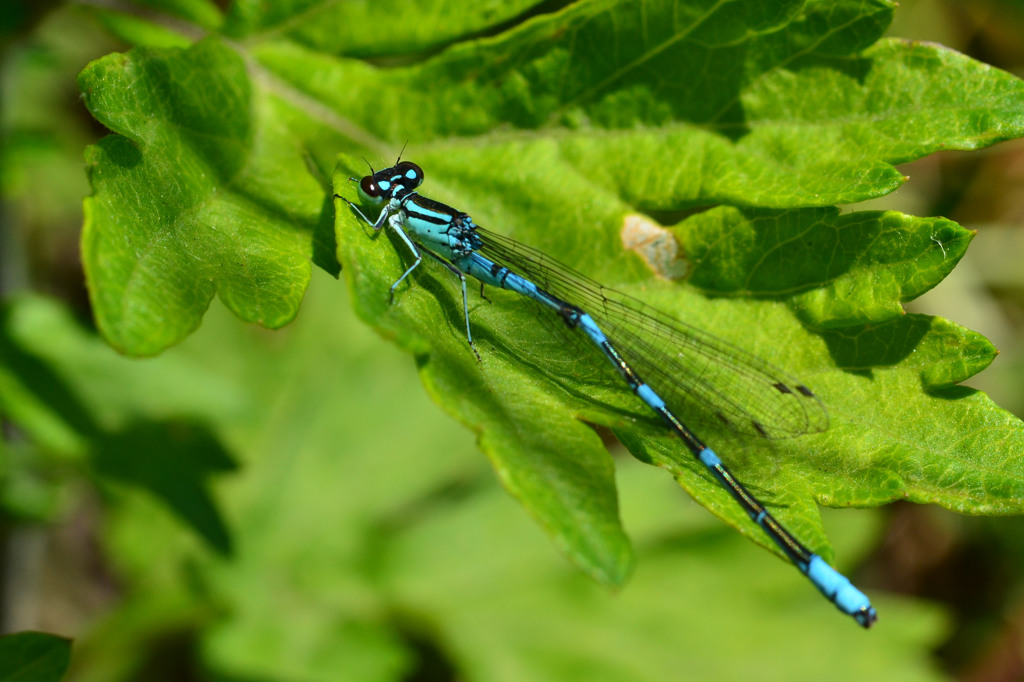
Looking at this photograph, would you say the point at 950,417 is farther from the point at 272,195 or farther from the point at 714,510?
the point at 272,195

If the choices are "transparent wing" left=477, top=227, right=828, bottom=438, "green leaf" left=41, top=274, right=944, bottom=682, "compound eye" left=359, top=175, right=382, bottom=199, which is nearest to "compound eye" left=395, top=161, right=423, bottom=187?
"compound eye" left=359, top=175, right=382, bottom=199

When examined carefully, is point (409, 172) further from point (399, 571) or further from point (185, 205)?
point (399, 571)

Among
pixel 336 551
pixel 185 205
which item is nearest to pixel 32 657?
pixel 185 205

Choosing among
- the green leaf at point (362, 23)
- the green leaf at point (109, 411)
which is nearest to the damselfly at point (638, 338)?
the green leaf at point (362, 23)

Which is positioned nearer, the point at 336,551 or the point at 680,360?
the point at 680,360

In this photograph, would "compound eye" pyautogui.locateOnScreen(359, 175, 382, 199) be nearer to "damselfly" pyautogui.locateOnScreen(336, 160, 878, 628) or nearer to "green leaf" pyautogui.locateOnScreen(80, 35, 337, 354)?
"damselfly" pyautogui.locateOnScreen(336, 160, 878, 628)

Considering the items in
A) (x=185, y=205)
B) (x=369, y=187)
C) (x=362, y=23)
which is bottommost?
(x=185, y=205)

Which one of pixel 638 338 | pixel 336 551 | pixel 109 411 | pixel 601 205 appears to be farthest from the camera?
pixel 336 551
